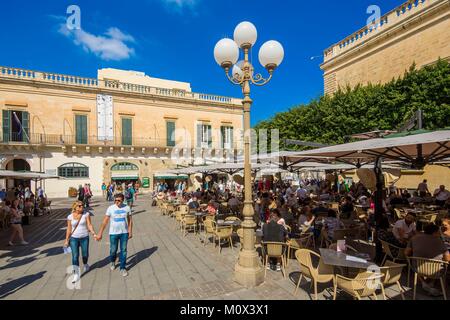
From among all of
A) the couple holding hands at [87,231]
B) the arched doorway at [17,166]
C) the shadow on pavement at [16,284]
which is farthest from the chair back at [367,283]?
the arched doorway at [17,166]

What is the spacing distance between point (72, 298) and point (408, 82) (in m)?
17.3

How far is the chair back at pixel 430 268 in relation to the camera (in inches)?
152

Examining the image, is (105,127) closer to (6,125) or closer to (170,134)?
(170,134)

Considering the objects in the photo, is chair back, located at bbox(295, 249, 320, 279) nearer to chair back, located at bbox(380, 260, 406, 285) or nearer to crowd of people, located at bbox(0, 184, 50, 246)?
chair back, located at bbox(380, 260, 406, 285)

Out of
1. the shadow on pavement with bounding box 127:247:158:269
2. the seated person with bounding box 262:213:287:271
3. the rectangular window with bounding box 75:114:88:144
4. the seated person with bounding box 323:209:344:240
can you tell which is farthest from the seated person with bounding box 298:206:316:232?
the rectangular window with bounding box 75:114:88:144

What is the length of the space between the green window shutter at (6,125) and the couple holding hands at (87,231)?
811 inches

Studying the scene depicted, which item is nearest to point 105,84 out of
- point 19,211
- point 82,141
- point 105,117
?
point 105,117

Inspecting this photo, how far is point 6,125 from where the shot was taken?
19703 mm

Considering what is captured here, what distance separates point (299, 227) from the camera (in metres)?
6.97

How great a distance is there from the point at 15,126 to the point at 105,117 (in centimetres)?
670

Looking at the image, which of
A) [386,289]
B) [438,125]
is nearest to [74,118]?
[386,289]

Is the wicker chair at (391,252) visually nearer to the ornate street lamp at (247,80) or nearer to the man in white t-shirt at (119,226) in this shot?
the ornate street lamp at (247,80)

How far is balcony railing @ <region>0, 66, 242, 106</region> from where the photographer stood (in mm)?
20219
